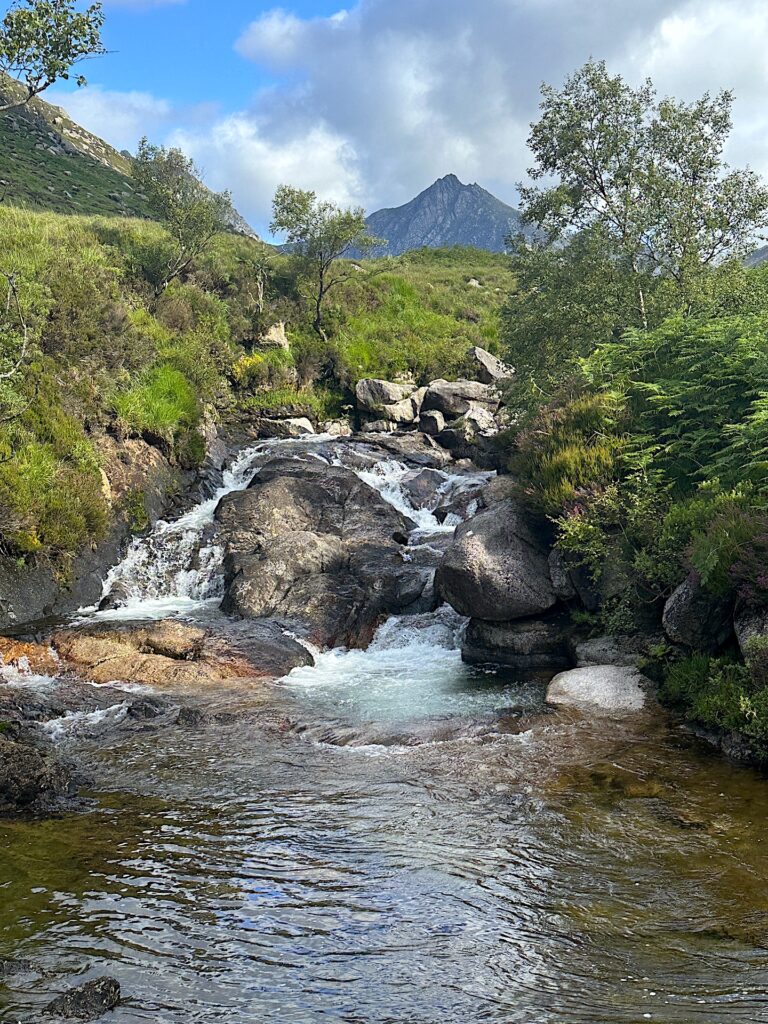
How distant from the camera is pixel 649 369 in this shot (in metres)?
16.4

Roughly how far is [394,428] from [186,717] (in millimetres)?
23629

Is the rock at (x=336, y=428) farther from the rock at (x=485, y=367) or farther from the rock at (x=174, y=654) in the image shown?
the rock at (x=174, y=654)

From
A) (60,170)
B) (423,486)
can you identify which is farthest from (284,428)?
(60,170)

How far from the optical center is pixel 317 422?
111ft

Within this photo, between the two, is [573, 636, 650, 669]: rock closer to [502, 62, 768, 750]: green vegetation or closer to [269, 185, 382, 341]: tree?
[502, 62, 768, 750]: green vegetation

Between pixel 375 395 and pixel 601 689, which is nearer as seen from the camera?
pixel 601 689

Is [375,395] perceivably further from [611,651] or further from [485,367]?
[611,651]

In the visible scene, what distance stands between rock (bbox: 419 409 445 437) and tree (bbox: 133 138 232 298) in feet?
41.8

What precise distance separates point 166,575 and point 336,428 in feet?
50.4

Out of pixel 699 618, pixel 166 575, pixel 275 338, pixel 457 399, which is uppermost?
pixel 275 338

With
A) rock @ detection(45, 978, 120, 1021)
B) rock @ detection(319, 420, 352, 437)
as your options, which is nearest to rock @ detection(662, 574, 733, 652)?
rock @ detection(45, 978, 120, 1021)

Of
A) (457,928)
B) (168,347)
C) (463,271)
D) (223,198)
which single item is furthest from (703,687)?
(463,271)

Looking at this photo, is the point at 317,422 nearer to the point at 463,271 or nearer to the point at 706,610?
the point at 706,610

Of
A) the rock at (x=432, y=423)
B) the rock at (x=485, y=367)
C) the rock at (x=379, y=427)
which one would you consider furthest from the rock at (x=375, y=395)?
the rock at (x=485, y=367)
